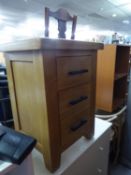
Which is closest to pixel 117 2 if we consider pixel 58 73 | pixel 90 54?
pixel 90 54

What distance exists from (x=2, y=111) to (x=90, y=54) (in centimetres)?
54

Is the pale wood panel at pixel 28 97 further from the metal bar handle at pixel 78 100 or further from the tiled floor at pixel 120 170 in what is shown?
the tiled floor at pixel 120 170

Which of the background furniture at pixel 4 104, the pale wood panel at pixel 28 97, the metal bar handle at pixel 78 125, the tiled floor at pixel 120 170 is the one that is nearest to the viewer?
the pale wood panel at pixel 28 97

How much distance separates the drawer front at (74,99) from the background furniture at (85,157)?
20cm

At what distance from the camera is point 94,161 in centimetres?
76

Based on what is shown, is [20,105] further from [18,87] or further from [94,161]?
[94,161]

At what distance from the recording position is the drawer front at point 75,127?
1.84 feet

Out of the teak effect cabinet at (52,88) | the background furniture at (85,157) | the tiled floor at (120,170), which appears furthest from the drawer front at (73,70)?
the tiled floor at (120,170)

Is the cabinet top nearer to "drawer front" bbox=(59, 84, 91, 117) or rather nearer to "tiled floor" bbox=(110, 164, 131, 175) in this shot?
"drawer front" bbox=(59, 84, 91, 117)

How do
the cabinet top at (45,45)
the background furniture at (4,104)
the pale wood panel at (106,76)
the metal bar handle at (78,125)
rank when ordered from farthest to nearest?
the pale wood panel at (106,76), the background furniture at (4,104), the metal bar handle at (78,125), the cabinet top at (45,45)

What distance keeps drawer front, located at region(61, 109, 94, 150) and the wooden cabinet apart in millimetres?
539

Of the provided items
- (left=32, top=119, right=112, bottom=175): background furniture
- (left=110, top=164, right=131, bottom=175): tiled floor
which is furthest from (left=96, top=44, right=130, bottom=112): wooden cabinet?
(left=110, top=164, right=131, bottom=175): tiled floor

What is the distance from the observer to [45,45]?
1.31ft

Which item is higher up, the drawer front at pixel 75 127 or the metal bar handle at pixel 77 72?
the metal bar handle at pixel 77 72
